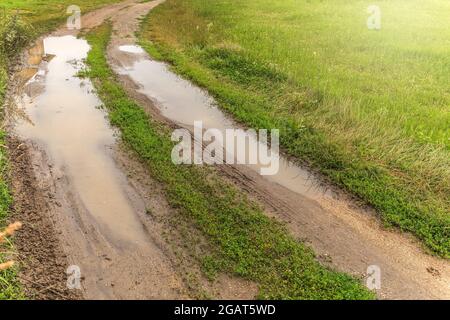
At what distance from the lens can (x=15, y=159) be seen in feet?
39.0

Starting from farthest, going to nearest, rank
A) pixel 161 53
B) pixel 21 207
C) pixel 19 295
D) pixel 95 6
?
pixel 95 6
pixel 161 53
pixel 21 207
pixel 19 295

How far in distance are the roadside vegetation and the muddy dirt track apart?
0.29 meters

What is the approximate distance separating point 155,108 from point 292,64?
689cm

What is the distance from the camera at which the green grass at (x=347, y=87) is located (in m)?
10.8

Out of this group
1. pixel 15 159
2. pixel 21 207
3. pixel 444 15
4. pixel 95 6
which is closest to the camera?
pixel 21 207

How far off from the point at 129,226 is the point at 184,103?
792cm

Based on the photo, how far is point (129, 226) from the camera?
30.8 feet

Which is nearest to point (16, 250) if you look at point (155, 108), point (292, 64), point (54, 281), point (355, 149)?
point (54, 281)

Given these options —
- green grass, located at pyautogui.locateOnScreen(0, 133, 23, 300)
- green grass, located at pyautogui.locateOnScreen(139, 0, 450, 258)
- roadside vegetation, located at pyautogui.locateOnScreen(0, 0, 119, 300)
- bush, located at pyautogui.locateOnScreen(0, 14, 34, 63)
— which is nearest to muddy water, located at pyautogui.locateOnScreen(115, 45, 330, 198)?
green grass, located at pyautogui.locateOnScreen(139, 0, 450, 258)

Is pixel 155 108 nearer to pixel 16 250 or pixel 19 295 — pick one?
pixel 16 250

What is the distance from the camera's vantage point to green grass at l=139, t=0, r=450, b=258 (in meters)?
10.8

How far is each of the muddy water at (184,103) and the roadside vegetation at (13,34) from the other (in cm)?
562
